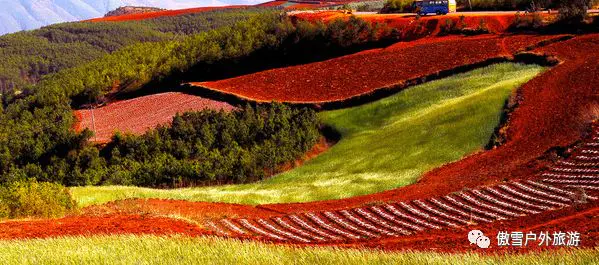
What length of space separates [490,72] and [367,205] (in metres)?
27.3

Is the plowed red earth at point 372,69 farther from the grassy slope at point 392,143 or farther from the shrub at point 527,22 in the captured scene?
the grassy slope at point 392,143

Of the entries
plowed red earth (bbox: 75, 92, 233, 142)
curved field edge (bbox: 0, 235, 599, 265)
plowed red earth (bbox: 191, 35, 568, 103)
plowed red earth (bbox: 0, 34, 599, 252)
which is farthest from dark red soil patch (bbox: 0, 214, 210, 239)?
plowed red earth (bbox: 75, 92, 233, 142)

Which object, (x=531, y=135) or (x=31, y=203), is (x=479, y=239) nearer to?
(x=31, y=203)

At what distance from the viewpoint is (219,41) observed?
87250 mm

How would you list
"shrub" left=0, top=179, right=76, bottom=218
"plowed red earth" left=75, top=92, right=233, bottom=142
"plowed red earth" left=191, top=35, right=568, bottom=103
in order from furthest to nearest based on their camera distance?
1. "plowed red earth" left=75, top=92, right=233, bottom=142
2. "plowed red earth" left=191, top=35, right=568, bottom=103
3. "shrub" left=0, top=179, right=76, bottom=218

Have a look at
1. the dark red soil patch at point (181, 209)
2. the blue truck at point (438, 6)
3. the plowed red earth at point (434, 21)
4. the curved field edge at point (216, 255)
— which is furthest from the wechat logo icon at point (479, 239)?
the blue truck at point (438, 6)

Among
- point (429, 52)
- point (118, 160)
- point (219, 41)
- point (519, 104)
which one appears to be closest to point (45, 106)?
point (219, 41)

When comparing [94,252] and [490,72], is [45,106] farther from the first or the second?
[94,252]

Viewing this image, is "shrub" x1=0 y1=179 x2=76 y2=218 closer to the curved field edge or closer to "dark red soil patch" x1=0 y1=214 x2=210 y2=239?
"dark red soil patch" x1=0 y1=214 x2=210 y2=239

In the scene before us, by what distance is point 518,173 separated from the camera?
89.4 feet

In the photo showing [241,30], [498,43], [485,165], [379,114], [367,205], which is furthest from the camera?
[241,30]

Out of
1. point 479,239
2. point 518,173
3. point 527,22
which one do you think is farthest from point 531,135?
point 527,22

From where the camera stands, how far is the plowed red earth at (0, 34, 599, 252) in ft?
57.7

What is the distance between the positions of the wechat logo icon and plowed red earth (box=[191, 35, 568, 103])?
116ft
